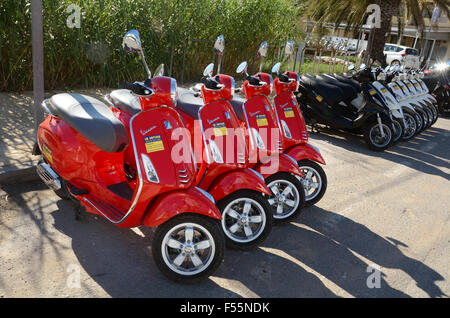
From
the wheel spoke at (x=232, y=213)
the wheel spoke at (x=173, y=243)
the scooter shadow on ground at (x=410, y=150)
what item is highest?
the wheel spoke at (x=232, y=213)

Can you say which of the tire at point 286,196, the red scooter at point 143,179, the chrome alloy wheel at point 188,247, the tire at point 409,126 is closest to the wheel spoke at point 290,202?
the tire at point 286,196

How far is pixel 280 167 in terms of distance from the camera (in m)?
3.53

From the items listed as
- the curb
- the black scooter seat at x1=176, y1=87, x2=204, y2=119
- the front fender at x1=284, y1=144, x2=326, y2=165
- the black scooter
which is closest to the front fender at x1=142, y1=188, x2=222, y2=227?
the black scooter seat at x1=176, y1=87, x2=204, y2=119

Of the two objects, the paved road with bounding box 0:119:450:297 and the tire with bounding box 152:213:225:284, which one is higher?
the tire with bounding box 152:213:225:284

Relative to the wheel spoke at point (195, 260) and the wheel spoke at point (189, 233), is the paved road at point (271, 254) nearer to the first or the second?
the wheel spoke at point (195, 260)

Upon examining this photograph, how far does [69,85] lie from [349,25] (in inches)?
383

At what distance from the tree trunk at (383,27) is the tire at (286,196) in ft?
31.9

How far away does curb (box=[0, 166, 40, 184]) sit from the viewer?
3.65m

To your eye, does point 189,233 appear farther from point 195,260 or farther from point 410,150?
point 410,150

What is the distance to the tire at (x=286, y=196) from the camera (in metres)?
3.57

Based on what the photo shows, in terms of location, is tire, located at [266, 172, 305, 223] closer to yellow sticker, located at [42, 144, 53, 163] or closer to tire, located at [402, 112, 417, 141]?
yellow sticker, located at [42, 144, 53, 163]

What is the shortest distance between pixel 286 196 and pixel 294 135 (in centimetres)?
76

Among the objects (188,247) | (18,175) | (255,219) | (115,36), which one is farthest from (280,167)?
(115,36)

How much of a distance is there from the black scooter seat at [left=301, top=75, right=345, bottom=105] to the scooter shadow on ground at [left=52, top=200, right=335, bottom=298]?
13.9 feet
